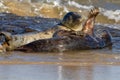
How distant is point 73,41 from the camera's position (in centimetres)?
952

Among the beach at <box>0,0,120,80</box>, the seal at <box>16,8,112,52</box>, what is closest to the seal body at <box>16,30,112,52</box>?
the seal at <box>16,8,112,52</box>

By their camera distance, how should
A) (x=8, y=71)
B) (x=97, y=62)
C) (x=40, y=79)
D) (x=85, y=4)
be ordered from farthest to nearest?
(x=85, y=4) < (x=97, y=62) < (x=8, y=71) < (x=40, y=79)

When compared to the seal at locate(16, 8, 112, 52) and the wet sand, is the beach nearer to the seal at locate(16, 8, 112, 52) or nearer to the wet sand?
the wet sand

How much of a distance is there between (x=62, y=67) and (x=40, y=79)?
1.20 meters

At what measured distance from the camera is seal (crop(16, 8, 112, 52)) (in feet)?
30.1

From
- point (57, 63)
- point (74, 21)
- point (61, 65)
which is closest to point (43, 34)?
point (74, 21)

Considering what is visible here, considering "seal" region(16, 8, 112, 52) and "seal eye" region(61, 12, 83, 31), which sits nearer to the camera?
"seal" region(16, 8, 112, 52)

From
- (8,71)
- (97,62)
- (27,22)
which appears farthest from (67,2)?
(8,71)

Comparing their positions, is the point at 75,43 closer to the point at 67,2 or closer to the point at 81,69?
the point at 81,69

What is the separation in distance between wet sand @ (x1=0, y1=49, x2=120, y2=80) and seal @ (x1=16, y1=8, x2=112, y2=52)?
242 millimetres

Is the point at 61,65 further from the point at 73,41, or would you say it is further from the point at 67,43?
the point at 73,41

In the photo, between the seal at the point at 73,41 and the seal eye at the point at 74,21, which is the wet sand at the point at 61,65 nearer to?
the seal at the point at 73,41

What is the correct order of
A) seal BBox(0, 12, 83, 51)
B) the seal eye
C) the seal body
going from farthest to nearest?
1. the seal eye
2. seal BBox(0, 12, 83, 51)
3. the seal body

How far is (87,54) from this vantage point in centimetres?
890
